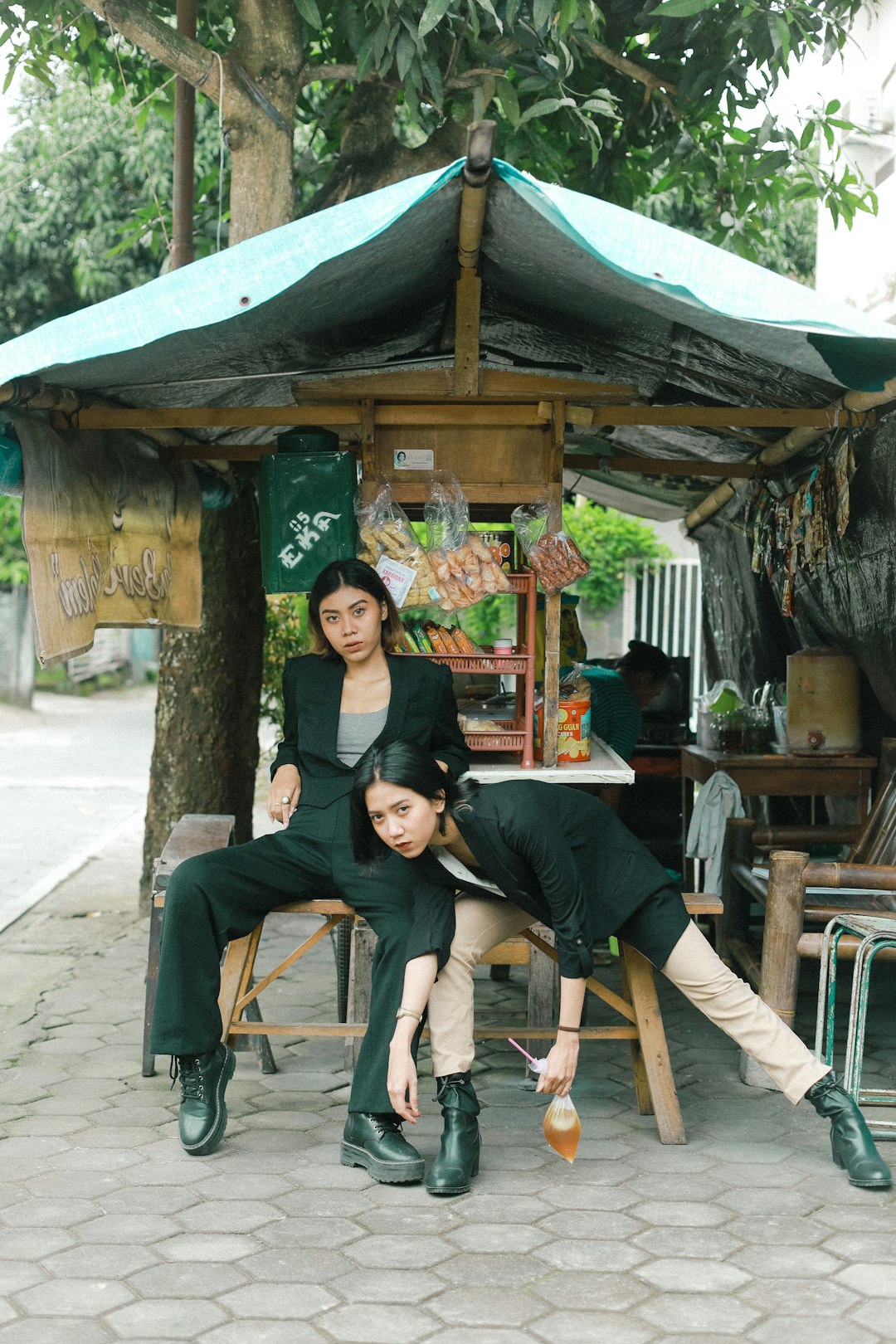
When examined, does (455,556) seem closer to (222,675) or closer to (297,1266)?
(297,1266)

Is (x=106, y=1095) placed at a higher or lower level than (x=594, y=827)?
lower

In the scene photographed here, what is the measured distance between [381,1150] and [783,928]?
4.73 ft

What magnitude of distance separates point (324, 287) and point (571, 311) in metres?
0.87

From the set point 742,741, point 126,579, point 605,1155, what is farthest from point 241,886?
point 742,741

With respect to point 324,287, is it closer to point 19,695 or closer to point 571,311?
point 571,311

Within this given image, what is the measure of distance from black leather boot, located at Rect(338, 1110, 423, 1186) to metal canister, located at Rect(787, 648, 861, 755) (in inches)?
116

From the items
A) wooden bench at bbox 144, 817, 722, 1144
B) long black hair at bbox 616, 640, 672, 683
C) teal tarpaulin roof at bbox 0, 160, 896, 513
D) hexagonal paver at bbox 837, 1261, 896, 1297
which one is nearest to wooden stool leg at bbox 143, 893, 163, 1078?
wooden bench at bbox 144, 817, 722, 1144

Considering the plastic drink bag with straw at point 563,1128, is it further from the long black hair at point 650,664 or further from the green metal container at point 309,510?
the long black hair at point 650,664

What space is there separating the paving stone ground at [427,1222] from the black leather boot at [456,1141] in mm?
44

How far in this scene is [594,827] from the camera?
3641 mm

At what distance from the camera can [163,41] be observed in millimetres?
5656

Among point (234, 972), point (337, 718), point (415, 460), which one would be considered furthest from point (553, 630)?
point (234, 972)

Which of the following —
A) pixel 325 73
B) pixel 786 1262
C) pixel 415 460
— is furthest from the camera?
pixel 325 73

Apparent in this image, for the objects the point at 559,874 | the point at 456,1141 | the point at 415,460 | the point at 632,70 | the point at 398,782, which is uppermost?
the point at 632,70
